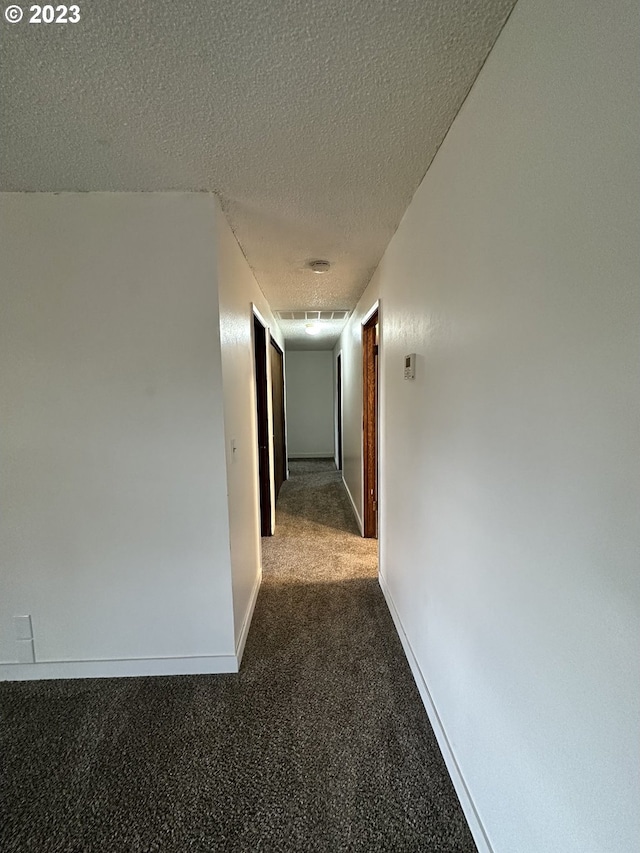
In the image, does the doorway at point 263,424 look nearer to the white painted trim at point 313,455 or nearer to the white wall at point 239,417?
the white wall at point 239,417

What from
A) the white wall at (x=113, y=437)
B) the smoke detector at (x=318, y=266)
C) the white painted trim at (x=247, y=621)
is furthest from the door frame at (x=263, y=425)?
the white wall at (x=113, y=437)

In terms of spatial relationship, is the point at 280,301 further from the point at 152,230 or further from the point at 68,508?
the point at 68,508

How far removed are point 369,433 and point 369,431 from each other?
2cm

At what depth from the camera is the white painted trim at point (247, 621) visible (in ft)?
6.05

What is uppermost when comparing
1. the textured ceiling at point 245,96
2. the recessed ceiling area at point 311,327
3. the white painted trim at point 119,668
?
the textured ceiling at point 245,96

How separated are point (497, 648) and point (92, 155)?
2217mm

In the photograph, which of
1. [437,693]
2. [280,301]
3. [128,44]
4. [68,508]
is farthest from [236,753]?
[280,301]

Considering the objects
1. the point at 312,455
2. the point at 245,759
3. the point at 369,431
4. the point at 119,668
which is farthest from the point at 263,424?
the point at 312,455

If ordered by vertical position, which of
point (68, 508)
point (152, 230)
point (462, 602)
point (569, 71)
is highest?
point (152, 230)

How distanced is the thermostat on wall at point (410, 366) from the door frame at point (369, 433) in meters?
1.56

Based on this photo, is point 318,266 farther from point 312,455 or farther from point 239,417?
point 312,455

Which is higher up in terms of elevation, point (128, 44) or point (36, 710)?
point (128, 44)

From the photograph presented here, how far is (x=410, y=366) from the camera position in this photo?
5.67ft

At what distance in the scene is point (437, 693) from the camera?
1414 millimetres
